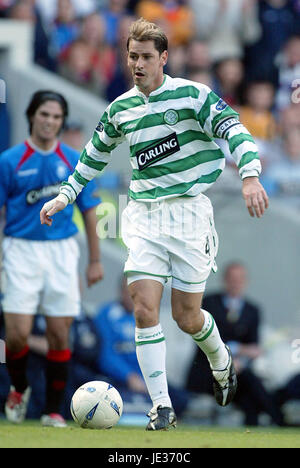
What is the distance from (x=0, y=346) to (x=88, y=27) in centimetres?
529

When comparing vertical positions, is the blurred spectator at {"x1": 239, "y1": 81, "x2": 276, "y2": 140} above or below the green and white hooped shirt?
above

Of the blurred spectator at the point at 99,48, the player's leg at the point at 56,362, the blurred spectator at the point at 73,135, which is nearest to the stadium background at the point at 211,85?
the blurred spectator at the point at 99,48

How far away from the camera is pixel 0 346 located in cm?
941

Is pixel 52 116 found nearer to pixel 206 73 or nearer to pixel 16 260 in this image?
pixel 16 260

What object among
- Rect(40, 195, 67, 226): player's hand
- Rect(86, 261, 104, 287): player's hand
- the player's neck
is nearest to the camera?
Rect(40, 195, 67, 226): player's hand

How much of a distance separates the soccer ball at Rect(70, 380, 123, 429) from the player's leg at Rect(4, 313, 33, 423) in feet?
4.30

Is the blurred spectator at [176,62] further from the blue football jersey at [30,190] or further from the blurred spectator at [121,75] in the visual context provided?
the blue football jersey at [30,190]

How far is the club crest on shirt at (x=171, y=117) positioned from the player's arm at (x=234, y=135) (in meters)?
0.16

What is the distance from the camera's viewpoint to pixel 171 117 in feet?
23.9

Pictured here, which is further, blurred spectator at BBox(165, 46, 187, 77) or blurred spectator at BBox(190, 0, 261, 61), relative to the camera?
blurred spectator at BBox(190, 0, 261, 61)

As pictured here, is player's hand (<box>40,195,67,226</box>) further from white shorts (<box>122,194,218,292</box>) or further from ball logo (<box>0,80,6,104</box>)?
ball logo (<box>0,80,6,104</box>)

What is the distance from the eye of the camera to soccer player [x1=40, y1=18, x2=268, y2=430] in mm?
7145

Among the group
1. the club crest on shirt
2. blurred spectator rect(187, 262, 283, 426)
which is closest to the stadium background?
blurred spectator rect(187, 262, 283, 426)
